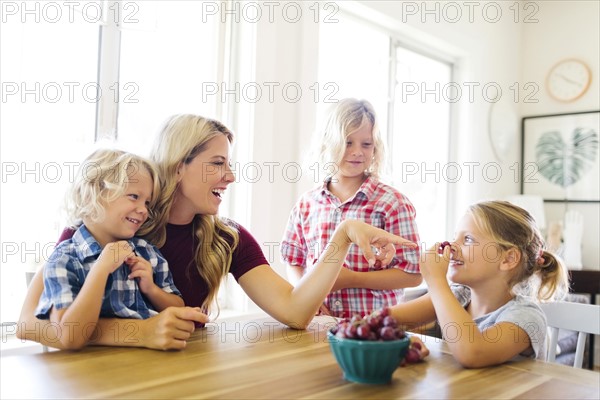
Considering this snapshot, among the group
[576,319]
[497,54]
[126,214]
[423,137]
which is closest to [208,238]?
[126,214]

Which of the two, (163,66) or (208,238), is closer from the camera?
(208,238)

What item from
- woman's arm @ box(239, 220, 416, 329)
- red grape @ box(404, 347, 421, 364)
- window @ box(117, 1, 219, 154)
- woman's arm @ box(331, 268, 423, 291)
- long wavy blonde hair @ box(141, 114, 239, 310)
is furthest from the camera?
window @ box(117, 1, 219, 154)

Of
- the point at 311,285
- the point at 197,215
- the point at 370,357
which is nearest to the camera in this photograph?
the point at 370,357

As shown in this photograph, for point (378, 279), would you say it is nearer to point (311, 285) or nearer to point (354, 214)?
point (354, 214)

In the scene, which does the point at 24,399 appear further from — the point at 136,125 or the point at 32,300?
the point at 136,125

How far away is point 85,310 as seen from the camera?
120 cm

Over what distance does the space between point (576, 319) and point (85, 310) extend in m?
1.38

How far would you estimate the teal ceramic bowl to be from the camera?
985mm

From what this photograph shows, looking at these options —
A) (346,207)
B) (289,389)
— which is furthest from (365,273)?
(289,389)

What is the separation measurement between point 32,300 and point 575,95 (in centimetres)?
441

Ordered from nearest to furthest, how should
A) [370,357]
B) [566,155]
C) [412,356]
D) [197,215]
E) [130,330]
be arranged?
[370,357] < [412,356] < [130,330] < [197,215] < [566,155]

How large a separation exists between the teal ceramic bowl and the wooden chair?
91 centimetres

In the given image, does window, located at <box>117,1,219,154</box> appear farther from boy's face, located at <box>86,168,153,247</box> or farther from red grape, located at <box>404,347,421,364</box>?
red grape, located at <box>404,347,421,364</box>

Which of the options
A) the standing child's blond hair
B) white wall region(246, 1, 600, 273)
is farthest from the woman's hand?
white wall region(246, 1, 600, 273)
